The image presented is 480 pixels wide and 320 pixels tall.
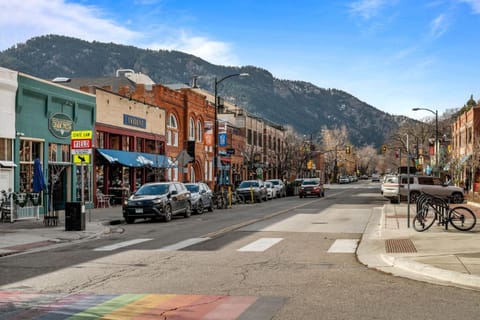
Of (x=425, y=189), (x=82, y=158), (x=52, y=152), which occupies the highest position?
(x=52, y=152)

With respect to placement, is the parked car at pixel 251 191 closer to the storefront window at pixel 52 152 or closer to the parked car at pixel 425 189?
the parked car at pixel 425 189

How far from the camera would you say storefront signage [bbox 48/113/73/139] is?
95.0ft

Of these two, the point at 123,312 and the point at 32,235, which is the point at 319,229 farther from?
the point at 123,312

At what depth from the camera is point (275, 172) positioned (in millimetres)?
85188

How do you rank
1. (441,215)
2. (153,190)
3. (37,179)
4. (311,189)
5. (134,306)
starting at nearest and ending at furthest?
1. (134,306)
2. (441,215)
3. (37,179)
4. (153,190)
5. (311,189)

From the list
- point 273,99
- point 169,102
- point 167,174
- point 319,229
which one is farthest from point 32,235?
Result: point 273,99

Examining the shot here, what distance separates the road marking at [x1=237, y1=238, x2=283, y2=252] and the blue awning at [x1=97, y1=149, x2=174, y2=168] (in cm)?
1885

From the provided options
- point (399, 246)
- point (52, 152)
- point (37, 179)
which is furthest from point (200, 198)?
point (399, 246)

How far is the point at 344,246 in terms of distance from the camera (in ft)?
48.4

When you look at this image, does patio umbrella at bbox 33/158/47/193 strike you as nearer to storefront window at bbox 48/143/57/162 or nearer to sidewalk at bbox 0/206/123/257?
sidewalk at bbox 0/206/123/257

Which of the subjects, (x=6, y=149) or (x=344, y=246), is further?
(x=6, y=149)

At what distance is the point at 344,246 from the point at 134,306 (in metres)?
8.03

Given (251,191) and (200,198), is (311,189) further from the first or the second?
(200,198)

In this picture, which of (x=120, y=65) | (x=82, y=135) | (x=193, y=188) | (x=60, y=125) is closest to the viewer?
(x=82, y=135)
